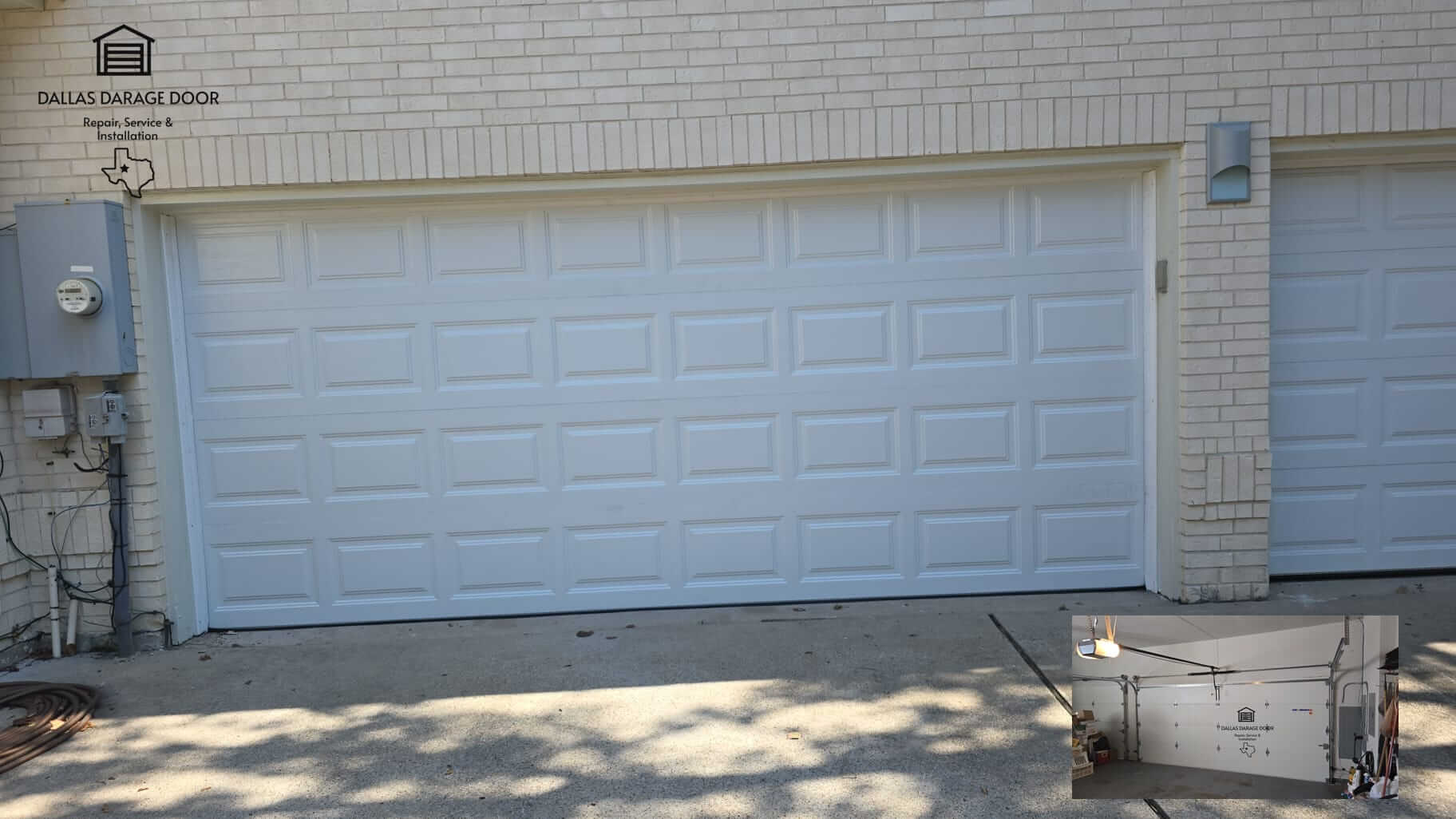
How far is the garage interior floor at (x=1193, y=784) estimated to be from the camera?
87.4 inches

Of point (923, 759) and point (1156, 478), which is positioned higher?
point (1156, 478)

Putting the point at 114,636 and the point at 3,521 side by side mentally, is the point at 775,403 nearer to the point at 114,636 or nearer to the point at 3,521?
the point at 114,636

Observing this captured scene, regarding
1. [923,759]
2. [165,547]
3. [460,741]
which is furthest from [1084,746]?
[165,547]

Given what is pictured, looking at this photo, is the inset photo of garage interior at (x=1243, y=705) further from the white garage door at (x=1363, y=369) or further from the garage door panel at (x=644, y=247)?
the white garage door at (x=1363, y=369)

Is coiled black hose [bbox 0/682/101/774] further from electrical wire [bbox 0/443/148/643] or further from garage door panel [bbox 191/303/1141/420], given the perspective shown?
garage door panel [bbox 191/303/1141/420]

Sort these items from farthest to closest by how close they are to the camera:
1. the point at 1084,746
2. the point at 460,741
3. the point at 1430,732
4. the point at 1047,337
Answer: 1. the point at 1047,337
2. the point at 460,741
3. the point at 1430,732
4. the point at 1084,746

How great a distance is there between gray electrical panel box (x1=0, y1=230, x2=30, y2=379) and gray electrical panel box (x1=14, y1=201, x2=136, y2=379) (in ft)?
0.11

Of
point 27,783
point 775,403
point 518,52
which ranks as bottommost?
point 27,783

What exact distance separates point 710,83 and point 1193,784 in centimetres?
378

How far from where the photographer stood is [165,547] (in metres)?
5.17

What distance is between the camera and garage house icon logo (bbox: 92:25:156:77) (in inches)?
193

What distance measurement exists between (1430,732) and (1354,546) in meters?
2.12

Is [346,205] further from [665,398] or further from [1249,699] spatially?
[1249,699]

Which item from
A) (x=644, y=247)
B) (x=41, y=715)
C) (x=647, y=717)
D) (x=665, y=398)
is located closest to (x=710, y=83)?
(x=644, y=247)
